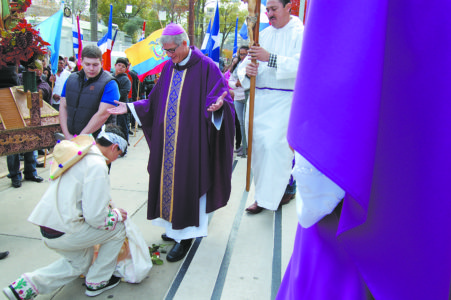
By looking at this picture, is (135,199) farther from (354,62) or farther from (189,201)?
(354,62)

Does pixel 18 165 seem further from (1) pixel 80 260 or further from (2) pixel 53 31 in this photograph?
(2) pixel 53 31

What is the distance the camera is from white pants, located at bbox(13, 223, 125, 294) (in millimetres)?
2471

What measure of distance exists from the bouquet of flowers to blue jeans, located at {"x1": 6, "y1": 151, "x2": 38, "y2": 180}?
1.56 m

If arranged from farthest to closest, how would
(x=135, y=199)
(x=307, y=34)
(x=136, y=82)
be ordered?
(x=136, y=82) → (x=135, y=199) → (x=307, y=34)

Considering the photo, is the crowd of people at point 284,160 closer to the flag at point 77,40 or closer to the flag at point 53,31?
the flag at point 53,31

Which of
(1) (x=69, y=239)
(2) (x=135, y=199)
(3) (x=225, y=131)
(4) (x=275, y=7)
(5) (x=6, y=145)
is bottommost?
(2) (x=135, y=199)

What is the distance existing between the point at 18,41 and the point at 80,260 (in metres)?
2.42

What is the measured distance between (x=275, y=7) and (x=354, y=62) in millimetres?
2915

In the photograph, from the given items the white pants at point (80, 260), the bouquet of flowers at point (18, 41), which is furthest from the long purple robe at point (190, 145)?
the bouquet of flowers at point (18, 41)

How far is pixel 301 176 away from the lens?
3.73 ft

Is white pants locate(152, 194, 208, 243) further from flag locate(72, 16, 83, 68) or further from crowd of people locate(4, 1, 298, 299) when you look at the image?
flag locate(72, 16, 83, 68)

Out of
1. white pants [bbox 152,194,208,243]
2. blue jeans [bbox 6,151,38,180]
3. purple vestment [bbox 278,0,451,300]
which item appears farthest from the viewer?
blue jeans [bbox 6,151,38,180]

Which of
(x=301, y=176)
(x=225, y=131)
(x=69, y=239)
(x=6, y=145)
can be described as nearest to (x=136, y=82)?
(x=6, y=145)

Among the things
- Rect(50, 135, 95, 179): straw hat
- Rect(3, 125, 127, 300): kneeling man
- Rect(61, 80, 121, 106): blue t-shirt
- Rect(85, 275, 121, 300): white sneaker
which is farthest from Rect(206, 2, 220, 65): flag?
Rect(85, 275, 121, 300): white sneaker
